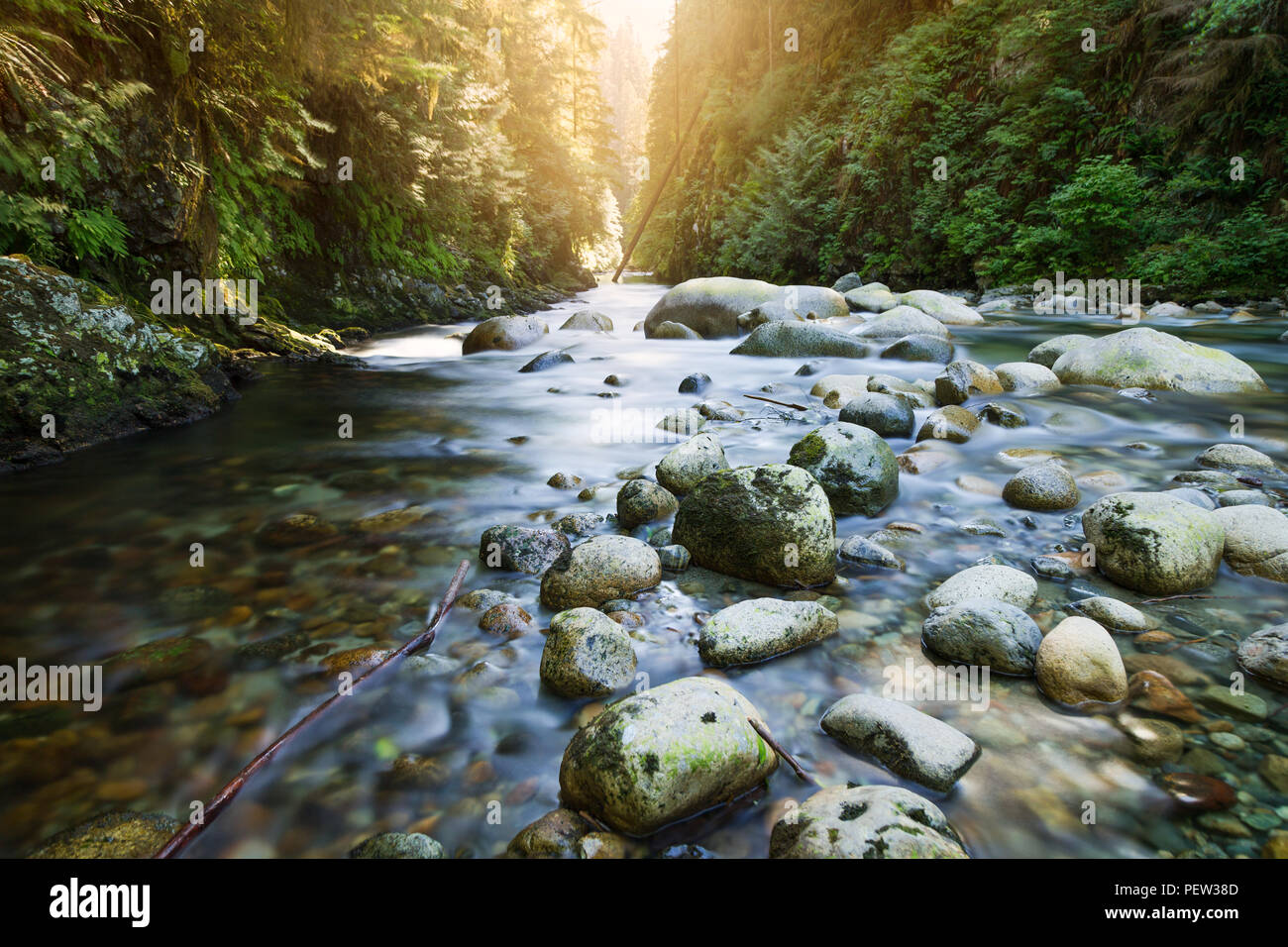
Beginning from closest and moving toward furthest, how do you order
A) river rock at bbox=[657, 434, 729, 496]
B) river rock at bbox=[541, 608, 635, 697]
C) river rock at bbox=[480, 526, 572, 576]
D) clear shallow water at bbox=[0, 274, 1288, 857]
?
clear shallow water at bbox=[0, 274, 1288, 857] < river rock at bbox=[541, 608, 635, 697] < river rock at bbox=[480, 526, 572, 576] < river rock at bbox=[657, 434, 729, 496]

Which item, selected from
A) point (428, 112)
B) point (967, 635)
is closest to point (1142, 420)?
point (967, 635)

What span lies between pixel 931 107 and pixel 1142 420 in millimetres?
13314

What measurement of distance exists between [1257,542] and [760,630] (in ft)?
7.95

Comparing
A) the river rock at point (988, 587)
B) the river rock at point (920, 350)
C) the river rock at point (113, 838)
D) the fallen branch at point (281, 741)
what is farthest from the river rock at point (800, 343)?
the river rock at point (113, 838)

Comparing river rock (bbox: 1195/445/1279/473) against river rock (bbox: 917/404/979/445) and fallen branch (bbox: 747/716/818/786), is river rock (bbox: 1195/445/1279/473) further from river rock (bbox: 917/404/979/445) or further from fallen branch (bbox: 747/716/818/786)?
fallen branch (bbox: 747/716/818/786)

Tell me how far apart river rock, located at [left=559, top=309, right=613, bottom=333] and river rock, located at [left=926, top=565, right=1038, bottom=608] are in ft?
35.1

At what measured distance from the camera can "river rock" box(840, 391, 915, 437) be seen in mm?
5215

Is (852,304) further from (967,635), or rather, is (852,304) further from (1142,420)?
(967,635)

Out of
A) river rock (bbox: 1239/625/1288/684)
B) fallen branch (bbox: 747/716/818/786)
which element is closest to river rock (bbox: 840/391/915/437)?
river rock (bbox: 1239/625/1288/684)

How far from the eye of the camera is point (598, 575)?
9.49 feet

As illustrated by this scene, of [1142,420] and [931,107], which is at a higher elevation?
[931,107]

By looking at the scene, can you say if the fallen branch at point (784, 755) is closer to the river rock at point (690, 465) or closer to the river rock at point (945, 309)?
the river rock at point (690, 465)

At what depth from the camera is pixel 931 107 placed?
15383mm

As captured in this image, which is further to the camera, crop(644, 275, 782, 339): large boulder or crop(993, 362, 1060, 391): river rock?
crop(644, 275, 782, 339): large boulder
